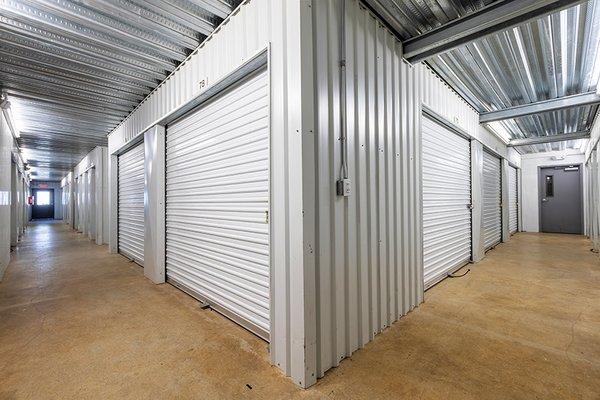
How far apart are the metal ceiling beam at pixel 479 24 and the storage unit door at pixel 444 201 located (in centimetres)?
120

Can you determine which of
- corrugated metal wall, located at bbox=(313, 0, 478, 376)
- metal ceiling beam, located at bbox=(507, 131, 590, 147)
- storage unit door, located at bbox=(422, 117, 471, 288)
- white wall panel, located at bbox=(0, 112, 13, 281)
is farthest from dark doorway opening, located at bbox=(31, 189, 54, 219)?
metal ceiling beam, located at bbox=(507, 131, 590, 147)

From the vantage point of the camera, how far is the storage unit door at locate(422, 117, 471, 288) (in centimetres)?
403

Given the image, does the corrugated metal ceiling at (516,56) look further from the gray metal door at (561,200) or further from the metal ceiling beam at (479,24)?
the gray metal door at (561,200)

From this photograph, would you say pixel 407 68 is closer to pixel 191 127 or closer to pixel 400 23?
pixel 400 23

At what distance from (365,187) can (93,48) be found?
12.6ft

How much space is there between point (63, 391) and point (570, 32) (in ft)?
20.2

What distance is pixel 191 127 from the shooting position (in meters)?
3.83

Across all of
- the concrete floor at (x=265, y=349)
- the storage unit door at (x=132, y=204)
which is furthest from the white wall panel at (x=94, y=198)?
the concrete floor at (x=265, y=349)

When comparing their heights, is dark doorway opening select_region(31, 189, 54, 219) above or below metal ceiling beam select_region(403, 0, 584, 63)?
below

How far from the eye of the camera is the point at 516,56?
3.67 m

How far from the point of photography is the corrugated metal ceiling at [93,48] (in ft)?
8.94

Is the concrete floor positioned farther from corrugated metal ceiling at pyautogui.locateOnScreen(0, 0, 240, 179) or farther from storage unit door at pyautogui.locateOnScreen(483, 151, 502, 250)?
corrugated metal ceiling at pyautogui.locateOnScreen(0, 0, 240, 179)

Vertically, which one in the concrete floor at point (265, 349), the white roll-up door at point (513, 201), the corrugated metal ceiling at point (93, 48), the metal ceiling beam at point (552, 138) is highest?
the corrugated metal ceiling at point (93, 48)

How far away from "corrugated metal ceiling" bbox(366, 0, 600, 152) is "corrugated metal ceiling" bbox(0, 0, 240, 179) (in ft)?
6.89
